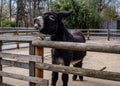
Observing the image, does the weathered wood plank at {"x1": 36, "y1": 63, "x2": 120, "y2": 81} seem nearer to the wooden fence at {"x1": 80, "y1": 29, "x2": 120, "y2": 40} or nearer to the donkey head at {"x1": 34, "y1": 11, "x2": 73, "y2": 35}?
the donkey head at {"x1": 34, "y1": 11, "x2": 73, "y2": 35}

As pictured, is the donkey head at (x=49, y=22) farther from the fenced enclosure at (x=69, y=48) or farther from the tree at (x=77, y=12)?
the tree at (x=77, y=12)

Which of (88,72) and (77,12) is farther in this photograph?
(77,12)

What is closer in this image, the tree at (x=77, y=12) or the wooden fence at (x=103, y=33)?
the wooden fence at (x=103, y=33)

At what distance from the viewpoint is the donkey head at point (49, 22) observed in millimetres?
4336

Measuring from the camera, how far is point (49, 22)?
15.2 ft

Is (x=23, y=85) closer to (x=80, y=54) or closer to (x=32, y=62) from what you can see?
(x=80, y=54)

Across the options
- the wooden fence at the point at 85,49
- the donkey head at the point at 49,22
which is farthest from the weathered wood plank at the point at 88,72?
the donkey head at the point at 49,22

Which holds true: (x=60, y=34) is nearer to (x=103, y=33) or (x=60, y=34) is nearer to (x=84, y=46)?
(x=84, y=46)

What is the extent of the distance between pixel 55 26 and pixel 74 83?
2296 mm

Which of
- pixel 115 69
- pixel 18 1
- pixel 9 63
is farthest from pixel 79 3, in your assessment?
pixel 9 63

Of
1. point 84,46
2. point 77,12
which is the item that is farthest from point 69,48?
point 77,12

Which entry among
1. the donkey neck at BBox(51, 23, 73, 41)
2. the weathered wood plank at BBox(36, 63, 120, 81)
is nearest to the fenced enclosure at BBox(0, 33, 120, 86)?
the weathered wood plank at BBox(36, 63, 120, 81)

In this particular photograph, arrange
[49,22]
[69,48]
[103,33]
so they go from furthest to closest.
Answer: [103,33] → [49,22] → [69,48]

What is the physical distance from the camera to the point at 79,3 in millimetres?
28672
